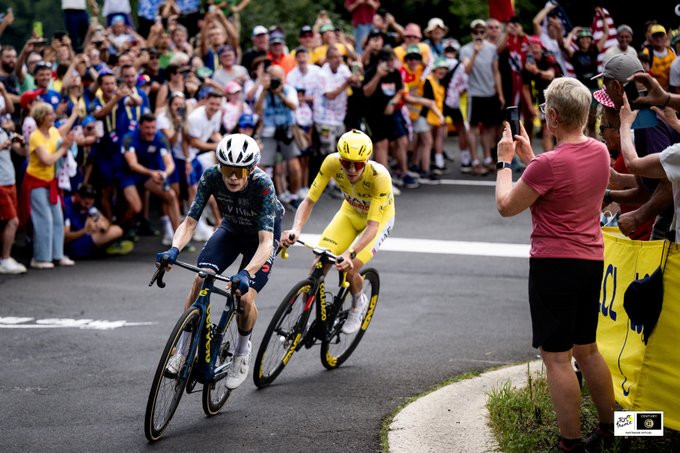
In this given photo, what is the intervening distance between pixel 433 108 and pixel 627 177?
1189 cm

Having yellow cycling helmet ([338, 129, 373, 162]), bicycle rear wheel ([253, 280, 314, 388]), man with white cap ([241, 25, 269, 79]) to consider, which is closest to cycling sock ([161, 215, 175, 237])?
man with white cap ([241, 25, 269, 79])

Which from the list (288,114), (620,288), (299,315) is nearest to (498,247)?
(288,114)

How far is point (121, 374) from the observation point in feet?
27.3

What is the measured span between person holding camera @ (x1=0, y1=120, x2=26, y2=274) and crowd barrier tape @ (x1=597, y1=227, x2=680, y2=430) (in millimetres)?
8119

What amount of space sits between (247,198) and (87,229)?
6.78 m

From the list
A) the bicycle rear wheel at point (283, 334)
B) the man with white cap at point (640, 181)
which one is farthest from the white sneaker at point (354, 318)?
the man with white cap at point (640, 181)

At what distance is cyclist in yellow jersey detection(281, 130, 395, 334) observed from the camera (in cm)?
812

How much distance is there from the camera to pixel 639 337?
608cm

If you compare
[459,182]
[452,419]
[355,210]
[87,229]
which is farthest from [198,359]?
[459,182]

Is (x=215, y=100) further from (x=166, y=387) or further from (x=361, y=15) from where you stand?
(x=166, y=387)

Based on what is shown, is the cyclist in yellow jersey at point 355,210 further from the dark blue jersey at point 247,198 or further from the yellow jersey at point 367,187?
the dark blue jersey at point 247,198

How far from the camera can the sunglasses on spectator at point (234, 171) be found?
23.9ft

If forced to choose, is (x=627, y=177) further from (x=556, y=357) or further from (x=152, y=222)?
(x=152, y=222)

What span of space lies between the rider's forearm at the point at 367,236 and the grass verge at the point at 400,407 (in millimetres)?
1240
